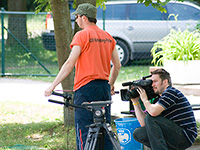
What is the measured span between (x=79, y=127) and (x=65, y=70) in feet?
2.06

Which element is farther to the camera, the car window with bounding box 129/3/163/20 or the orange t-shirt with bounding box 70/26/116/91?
the car window with bounding box 129/3/163/20

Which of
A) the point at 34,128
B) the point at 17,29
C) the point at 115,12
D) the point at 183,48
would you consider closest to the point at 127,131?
the point at 34,128

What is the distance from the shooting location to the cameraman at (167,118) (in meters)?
4.29

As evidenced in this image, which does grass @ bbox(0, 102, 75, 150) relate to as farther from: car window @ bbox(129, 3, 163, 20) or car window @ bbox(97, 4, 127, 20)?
car window @ bbox(129, 3, 163, 20)

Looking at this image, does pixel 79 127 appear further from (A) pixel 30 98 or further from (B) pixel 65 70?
(A) pixel 30 98

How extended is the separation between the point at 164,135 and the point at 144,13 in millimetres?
8349

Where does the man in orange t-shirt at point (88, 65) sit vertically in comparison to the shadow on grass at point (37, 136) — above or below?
above

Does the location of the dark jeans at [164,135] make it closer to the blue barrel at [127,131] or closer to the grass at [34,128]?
the blue barrel at [127,131]

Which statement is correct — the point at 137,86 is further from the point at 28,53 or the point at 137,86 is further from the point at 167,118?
the point at 28,53

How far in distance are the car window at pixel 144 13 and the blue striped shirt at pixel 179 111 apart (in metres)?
8.09

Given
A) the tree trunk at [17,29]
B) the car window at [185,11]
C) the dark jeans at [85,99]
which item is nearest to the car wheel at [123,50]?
the car window at [185,11]

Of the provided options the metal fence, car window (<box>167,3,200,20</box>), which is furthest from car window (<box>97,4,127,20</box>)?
the metal fence

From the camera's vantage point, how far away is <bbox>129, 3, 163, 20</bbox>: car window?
40.1ft

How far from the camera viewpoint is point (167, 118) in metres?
4.41
